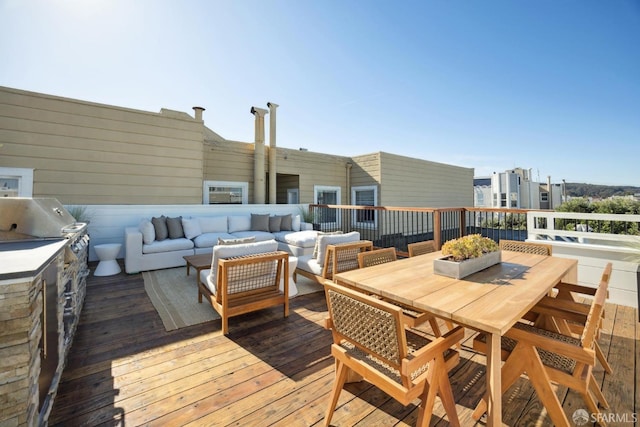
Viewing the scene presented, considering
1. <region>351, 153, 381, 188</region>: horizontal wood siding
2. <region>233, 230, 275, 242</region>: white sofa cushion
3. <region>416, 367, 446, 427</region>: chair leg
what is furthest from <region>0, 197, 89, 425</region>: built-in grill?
<region>351, 153, 381, 188</region>: horizontal wood siding

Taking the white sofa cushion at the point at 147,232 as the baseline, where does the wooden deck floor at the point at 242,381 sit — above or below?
below

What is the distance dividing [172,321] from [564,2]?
767cm

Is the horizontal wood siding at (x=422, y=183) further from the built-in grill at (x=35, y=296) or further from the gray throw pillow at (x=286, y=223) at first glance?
the built-in grill at (x=35, y=296)

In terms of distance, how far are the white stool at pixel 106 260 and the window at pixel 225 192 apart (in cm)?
261

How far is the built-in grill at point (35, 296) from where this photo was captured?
3.39 ft

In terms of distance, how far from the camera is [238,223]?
20.6ft

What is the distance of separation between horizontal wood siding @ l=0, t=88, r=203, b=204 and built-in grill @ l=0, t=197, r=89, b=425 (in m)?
3.79

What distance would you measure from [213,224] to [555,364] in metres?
5.90

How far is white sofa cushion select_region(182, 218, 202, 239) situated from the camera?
5.38 metres

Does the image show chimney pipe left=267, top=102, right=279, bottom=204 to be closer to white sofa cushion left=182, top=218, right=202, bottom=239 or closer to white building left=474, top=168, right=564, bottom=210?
white sofa cushion left=182, top=218, right=202, bottom=239

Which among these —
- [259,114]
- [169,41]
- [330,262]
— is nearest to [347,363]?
[330,262]

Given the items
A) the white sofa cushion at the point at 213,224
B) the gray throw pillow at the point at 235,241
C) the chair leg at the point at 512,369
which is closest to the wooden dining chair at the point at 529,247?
the chair leg at the point at 512,369

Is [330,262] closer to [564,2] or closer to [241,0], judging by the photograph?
[241,0]

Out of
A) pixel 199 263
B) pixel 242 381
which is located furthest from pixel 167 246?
pixel 242 381
